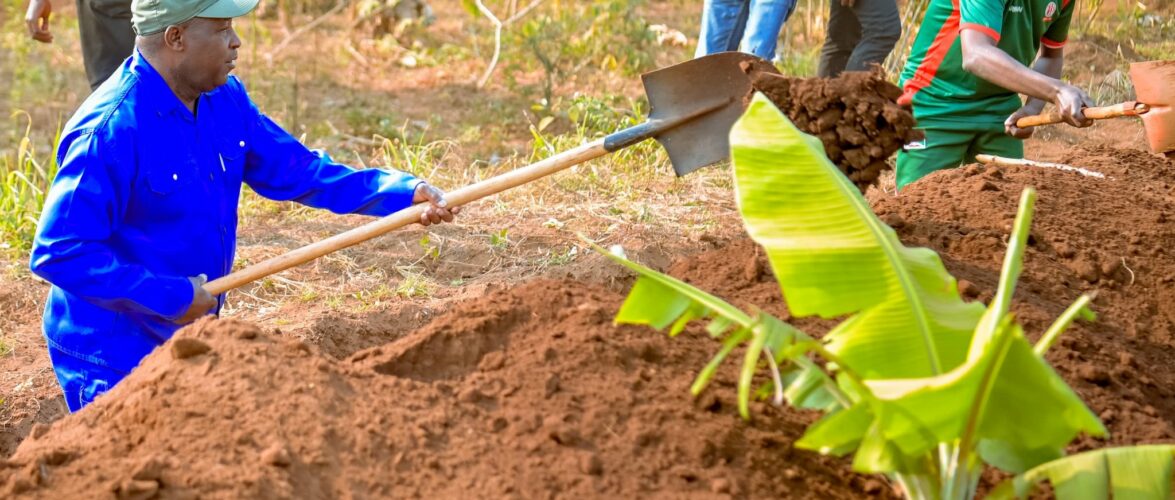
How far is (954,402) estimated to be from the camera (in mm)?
2039

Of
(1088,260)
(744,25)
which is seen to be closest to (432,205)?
(1088,260)

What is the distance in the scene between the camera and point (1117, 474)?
6.97 feet

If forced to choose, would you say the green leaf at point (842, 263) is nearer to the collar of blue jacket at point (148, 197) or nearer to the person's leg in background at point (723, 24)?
the collar of blue jacket at point (148, 197)

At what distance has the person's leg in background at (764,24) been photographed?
608cm

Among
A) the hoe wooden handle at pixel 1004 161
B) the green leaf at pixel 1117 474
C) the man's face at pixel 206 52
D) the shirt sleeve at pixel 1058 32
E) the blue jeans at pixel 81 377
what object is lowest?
the blue jeans at pixel 81 377

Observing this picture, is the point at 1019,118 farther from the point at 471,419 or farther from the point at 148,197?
the point at 148,197

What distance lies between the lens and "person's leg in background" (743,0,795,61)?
6.08 meters

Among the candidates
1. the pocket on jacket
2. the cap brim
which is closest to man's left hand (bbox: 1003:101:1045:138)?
the cap brim

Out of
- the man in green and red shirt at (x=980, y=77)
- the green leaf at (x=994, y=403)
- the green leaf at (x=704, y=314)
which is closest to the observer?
the green leaf at (x=994, y=403)

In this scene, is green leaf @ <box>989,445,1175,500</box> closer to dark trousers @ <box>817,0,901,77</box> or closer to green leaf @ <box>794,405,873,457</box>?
green leaf @ <box>794,405,873,457</box>

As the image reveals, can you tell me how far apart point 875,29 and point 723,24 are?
83 centimetres

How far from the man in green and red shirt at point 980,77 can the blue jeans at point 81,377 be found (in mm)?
2994

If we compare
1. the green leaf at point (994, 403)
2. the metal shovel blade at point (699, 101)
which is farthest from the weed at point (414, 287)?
the green leaf at point (994, 403)

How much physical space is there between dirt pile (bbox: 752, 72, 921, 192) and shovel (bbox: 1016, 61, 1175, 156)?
A: 109 cm
